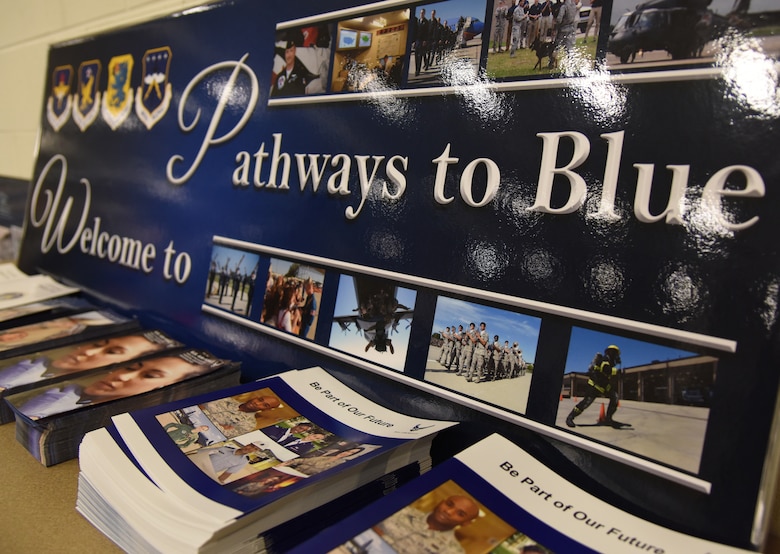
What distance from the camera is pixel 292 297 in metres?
0.96

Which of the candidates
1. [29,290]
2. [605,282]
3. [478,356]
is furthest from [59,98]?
[605,282]

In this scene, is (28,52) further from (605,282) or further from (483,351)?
(605,282)

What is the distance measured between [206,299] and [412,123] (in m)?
0.58

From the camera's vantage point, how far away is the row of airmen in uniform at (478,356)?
719 millimetres

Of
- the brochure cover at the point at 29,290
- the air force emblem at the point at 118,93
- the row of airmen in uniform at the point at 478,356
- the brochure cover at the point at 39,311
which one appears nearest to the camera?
the row of airmen in uniform at the point at 478,356

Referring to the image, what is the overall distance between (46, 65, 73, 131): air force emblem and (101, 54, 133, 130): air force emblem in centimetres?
20

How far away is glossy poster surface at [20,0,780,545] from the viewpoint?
58 cm

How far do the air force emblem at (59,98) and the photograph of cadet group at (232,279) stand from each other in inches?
31.9

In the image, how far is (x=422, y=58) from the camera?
82cm

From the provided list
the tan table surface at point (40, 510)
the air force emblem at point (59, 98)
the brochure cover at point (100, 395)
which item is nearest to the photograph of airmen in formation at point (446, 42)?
the brochure cover at point (100, 395)

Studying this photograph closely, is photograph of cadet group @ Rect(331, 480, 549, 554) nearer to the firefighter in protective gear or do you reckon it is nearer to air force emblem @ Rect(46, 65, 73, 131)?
the firefighter in protective gear

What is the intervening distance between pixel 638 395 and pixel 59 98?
1.68 meters

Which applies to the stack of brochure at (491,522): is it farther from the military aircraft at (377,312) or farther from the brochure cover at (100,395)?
the brochure cover at (100,395)

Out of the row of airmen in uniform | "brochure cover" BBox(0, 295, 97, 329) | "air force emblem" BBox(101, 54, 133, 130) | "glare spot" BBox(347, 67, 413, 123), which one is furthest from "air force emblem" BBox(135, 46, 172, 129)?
the row of airmen in uniform
